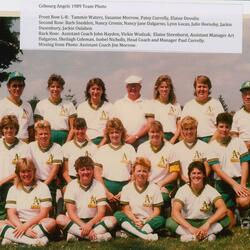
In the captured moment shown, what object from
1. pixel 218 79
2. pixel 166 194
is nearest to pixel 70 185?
pixel 166 194

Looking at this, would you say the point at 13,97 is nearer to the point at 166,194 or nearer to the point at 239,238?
the point at 166,194

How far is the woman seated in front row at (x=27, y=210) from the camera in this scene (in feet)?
11.0

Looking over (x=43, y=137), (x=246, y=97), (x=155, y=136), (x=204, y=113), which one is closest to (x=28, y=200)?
(x=43, y=137)

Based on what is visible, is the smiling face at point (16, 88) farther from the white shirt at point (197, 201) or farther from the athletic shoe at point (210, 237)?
the athletic shoe at point (210, 237)

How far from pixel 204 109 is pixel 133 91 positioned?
60 centimetres

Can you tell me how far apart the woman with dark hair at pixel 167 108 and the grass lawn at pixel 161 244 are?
0.85 meters

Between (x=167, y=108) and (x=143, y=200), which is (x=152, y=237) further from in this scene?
(x=167, y=108)

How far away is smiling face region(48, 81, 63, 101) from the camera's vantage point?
12.2ft

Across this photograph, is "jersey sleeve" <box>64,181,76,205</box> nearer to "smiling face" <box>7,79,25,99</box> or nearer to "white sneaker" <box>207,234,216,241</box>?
"smiling face" <box>7,79,25,99</box>

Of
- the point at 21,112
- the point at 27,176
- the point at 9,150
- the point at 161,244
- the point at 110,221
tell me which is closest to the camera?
the point at 161,244

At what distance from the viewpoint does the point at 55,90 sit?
3.73 meters

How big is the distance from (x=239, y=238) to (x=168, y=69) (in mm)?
1383

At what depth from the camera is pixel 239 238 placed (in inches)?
132

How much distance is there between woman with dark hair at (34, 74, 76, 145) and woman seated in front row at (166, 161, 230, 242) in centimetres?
101
